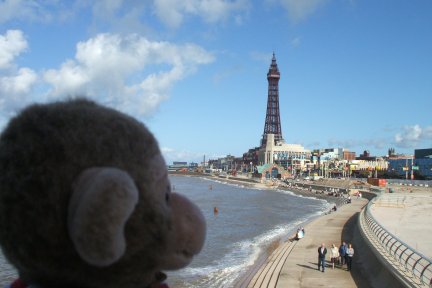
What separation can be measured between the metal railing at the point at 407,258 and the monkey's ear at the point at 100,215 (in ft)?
24.1

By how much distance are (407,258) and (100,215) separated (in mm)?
9294

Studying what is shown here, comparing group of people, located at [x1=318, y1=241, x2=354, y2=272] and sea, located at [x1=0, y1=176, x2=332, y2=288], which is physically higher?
group of people, located at [x1=318, y1=241, x2=354, y2=272]

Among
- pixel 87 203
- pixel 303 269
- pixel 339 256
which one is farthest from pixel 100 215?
pixel 339 256

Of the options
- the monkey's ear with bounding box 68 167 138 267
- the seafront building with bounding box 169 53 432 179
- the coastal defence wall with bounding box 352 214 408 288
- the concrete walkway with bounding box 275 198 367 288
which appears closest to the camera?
the monkey's ear with bounding box 68 167 138 267

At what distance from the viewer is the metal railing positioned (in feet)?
27.3

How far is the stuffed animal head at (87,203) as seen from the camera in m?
1.30

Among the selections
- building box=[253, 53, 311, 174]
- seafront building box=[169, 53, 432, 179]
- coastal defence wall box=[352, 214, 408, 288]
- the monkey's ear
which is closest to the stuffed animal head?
the monkey's ear

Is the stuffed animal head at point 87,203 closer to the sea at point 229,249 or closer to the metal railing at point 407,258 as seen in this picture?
the sea at point 229,249

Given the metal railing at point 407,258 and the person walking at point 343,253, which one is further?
the person walking at point 343,253

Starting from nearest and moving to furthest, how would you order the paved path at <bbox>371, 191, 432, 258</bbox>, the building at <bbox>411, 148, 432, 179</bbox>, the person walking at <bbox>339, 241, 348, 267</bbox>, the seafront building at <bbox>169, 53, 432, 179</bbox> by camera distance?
the person walking at <bbox>339, 241, 348, 267</bbox> → the paved path at <bbox>371, 191, 432, 258</bbox> → the building at <bbox>411, 148, 432, 179</bbox> → the seafront building at <bbox>169, 53, 432, 179</bbox>

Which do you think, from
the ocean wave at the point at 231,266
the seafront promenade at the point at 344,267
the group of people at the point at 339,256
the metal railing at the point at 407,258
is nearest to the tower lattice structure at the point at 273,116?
the seafront promenade at the point at 344,267

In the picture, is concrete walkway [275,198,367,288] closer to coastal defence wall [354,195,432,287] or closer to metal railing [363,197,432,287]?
coastal defence wall [354,195,432,287]

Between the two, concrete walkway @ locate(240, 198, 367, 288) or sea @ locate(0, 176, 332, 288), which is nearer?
concrete walkway @ locate(240, 198, 367, 288)

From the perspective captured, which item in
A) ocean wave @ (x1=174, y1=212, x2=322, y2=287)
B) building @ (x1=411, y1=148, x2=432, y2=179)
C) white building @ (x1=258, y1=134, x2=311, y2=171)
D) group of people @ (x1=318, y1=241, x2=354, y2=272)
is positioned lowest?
ocean wave @ (x1=174, y1=212, x2=322, y2=287)
